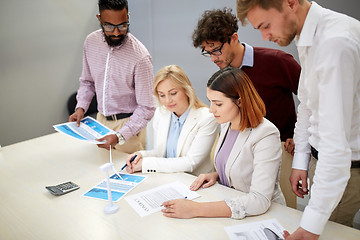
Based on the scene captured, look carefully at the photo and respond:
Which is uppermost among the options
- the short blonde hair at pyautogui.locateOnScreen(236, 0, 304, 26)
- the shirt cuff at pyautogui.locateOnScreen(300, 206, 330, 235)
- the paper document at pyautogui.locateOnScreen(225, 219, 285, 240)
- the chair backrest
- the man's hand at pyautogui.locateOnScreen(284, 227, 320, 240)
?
the short blonde hair at pyautogui.locateOnScreen(236, 0, 304, 26)

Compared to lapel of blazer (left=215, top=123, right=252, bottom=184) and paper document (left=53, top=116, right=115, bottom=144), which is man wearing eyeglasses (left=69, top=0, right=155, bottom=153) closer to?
paper document (left=53, top=116, right=115, bottom=144)

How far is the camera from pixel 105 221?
119 cm

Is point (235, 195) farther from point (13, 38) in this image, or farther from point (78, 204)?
point (13, 38)

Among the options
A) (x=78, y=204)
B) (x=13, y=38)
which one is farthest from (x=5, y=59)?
(x=78, y=204)

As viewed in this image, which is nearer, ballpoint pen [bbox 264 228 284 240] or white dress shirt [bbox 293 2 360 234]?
white dress shirt [bbox 293 2 360 234]

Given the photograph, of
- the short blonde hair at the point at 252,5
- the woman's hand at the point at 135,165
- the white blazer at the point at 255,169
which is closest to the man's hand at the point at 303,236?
the white blazer at the point at 255,169

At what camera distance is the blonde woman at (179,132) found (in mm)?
1651

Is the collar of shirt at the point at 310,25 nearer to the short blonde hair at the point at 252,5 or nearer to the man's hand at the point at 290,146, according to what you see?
the short blonde hair at the point at 252,5

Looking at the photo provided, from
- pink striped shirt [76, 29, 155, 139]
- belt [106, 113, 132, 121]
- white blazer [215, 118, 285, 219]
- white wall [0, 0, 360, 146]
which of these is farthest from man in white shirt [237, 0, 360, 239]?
white wall [0, 0, 360, 146]

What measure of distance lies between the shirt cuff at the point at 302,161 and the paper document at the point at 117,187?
2.66 ft

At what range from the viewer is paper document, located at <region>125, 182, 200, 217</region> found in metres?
1.26

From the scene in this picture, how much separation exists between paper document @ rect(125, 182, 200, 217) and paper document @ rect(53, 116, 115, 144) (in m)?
0.55

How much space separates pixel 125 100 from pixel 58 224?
113 cm

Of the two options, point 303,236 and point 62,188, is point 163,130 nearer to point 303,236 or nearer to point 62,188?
point 62,188
